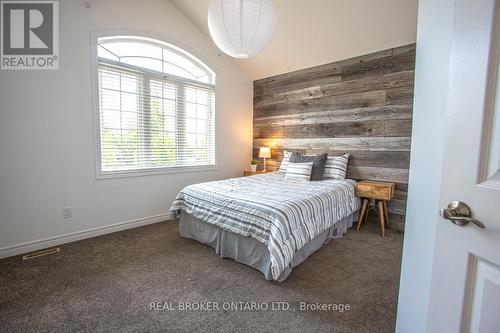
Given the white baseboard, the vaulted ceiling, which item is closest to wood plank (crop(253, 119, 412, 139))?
the vaulted ceiling

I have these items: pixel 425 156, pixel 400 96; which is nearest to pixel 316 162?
pixel 400 96

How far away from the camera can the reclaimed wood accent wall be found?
3.05 metres

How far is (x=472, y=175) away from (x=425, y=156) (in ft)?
1.47

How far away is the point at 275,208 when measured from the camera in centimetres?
198

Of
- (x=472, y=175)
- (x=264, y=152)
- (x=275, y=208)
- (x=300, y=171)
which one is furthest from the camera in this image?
(x=264, y=152)

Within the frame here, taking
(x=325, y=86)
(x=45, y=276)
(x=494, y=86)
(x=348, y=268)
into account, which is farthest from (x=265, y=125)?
(x=494, y=86)

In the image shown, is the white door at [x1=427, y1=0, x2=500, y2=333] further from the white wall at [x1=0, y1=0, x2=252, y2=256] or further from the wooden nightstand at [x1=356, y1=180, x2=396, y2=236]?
the white wall at [x1=0, y1=0, x2=252, y2=256]

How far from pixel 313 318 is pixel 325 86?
10.5 feet

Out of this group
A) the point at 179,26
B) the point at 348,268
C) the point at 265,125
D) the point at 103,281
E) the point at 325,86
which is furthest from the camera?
the point at 265,125

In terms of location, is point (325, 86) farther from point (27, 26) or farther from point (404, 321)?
point (27, 26)

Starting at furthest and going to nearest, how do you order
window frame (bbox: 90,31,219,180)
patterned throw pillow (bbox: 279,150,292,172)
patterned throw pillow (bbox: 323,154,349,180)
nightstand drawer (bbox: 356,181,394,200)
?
patterned throw pillow (bbox: 279,150,292,172), patterned throw pillow (bbox: 323,154,349,180), nightstand drawer (bbox: 356,181,394,200), window frame (bbox: 90,31,219,180)

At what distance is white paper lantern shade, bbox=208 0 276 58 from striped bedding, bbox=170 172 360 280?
1.32 metres

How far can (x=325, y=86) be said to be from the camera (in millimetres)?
3695

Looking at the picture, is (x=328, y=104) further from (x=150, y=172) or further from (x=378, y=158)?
(x=150, y=172)
